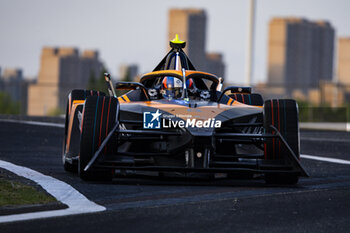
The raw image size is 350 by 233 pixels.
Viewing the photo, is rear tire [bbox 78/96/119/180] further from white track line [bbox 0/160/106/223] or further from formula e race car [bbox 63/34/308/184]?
white track line [bbox 0/160/106/223]

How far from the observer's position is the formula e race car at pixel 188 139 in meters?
7.30

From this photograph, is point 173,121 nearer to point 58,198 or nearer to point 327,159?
point 58,198

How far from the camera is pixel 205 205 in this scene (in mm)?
5953

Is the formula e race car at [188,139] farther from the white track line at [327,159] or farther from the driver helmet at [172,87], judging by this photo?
the white track line at [327,159]

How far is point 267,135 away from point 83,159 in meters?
1.90

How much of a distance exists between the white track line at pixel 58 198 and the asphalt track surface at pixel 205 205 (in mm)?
115

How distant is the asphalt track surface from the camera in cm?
506

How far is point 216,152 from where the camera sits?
7.90m

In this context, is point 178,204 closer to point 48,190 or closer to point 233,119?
point 48,190

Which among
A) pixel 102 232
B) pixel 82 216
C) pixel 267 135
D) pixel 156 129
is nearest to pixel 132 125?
pixel 156 129

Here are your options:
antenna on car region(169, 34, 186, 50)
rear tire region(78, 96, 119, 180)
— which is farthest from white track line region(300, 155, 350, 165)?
rear tire region(78, 96, 119, 180)

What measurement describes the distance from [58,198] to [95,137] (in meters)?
1.38

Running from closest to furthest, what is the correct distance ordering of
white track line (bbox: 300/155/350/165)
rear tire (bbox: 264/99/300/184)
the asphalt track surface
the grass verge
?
the asphalt track surface < the grass verge < rear tire (bbox: 264/99/300/184) < white track line (bbox: 300/155/350/165)

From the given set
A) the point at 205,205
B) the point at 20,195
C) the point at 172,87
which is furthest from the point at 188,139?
the point at 172,87
